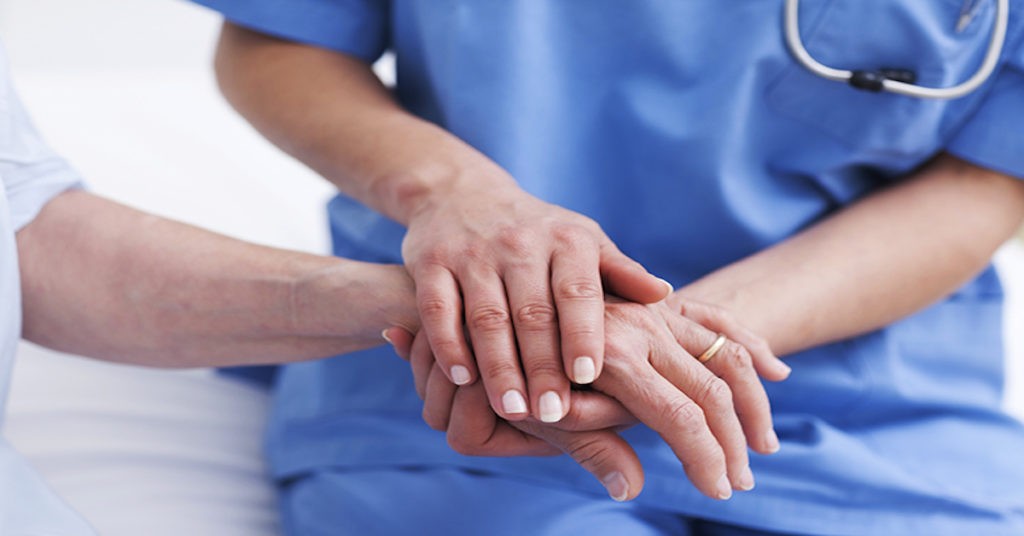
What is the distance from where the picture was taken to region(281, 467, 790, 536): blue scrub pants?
2.58 ft

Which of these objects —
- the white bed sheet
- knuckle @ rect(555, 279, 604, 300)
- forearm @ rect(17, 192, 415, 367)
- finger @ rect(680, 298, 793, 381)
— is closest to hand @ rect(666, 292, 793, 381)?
finger @ rect(680, 298, 793, 381)

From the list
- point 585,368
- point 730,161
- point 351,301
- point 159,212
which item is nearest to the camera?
point 585,368

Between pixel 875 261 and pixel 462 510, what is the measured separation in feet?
1.29

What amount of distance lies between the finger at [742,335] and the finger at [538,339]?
0.13 meters

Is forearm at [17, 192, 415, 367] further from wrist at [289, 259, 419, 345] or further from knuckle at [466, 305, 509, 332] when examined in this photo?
knuckle at [466, 305, 509, 332]

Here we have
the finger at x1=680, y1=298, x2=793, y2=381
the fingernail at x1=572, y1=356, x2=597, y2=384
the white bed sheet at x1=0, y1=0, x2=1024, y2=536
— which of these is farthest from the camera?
the white bed sheet at x1=0, y1=0, x2=1024, y2=536

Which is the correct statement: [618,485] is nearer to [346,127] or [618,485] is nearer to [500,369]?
[500,369]

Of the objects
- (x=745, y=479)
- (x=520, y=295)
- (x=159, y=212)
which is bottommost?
(x=159, y=212)

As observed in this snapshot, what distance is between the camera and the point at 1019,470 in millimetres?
875

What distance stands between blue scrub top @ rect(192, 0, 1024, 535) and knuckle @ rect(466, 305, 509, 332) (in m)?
0.19

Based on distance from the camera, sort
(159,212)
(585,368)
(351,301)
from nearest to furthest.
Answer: (585,368)
(351,301)
(159,212)

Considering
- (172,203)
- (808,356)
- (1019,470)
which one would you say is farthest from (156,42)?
(1019,470)

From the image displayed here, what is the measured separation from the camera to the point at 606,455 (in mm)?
688

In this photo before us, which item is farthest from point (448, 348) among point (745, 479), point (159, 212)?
point (159, 212)
